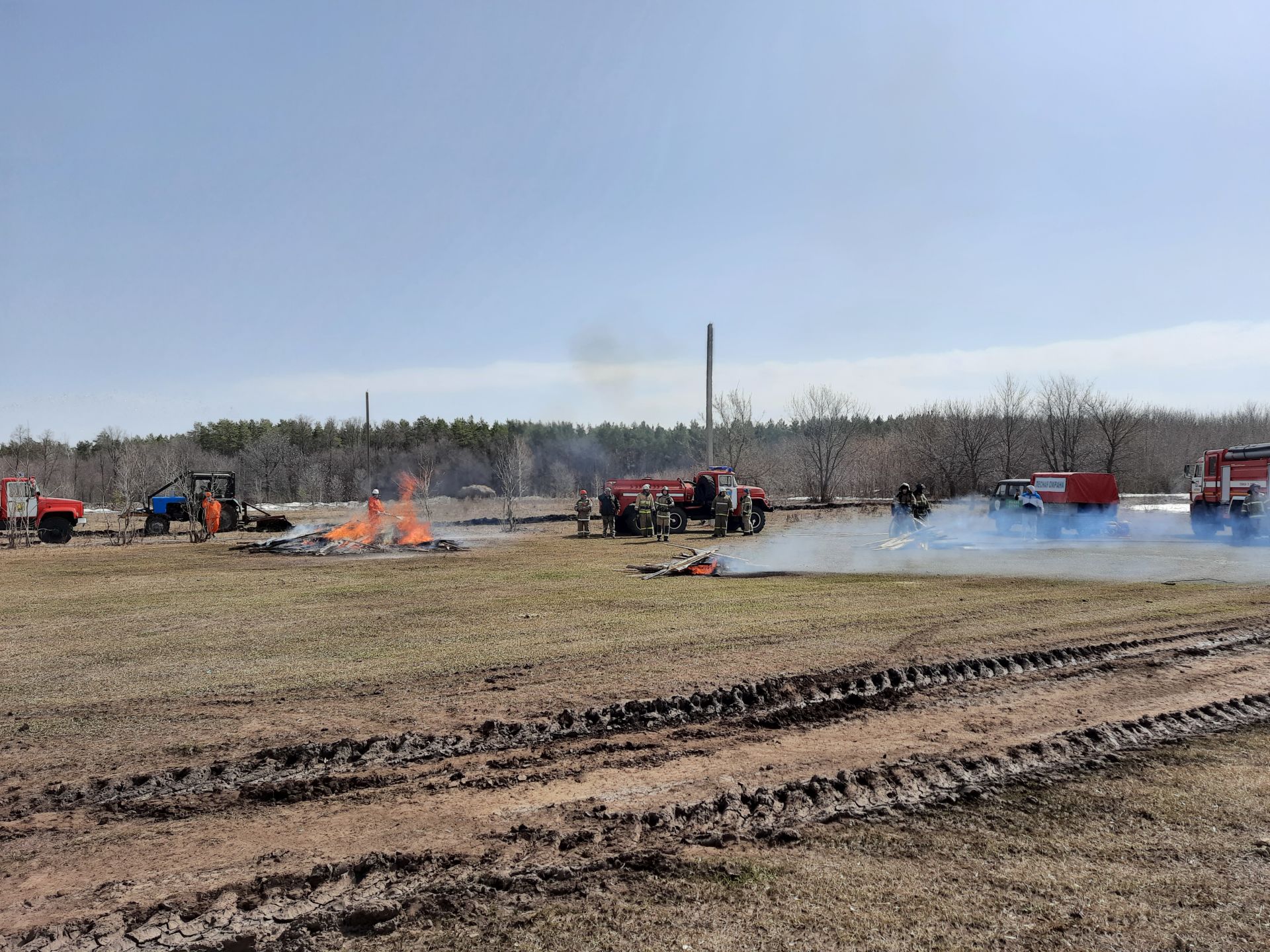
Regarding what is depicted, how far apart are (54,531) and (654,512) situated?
867 inches

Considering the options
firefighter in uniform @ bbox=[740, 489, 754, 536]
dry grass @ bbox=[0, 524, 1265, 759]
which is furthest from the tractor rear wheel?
firefighter in uniform @ bbox=[740, 489, 754, 536]

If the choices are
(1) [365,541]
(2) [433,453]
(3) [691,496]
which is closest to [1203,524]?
(3) [691,496]

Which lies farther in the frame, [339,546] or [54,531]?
[54,531]

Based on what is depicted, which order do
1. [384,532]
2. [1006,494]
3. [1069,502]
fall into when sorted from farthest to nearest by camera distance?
[1006,494] → [1069,502] → [384,532]

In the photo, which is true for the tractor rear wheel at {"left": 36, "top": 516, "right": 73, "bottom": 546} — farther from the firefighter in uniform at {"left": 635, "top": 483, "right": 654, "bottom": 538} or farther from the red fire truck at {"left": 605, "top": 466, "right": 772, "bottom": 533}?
the firefighter in uniform at {"left": 635, "top": 483, "right": 654, "bottom": 538}

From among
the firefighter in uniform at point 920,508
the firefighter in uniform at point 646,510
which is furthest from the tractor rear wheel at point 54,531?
the firefighter in uniform at point 920,508

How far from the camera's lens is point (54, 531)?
30.2 meters

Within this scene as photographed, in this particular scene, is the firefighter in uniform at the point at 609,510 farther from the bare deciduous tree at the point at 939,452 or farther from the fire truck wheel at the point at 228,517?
the bare deciduous tree at the point at 939,452

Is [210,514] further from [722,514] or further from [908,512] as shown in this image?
[908,512]

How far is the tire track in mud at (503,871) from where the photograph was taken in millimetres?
3705

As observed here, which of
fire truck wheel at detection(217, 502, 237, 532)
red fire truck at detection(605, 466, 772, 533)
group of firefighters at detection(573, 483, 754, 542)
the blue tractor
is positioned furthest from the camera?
fire truck wheel at detection(217, 502, 237, 532)

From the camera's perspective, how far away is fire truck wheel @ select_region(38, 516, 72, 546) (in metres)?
30.1

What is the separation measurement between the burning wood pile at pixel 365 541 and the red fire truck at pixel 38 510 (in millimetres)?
8863

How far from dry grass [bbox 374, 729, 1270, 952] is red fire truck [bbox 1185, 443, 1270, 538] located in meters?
25.5
